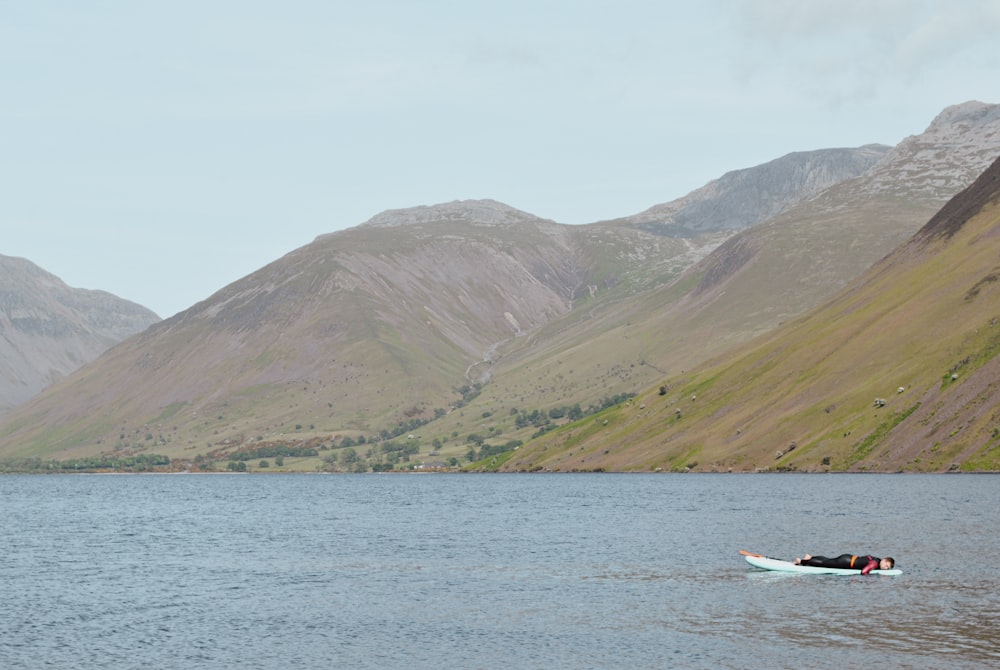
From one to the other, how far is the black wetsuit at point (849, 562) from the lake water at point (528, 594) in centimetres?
109

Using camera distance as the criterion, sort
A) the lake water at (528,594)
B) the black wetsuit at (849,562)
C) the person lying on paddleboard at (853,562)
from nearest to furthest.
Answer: the lake water at (528,594), the person lying on paddleboard at (853,562), the black wetsuit at (849,562)

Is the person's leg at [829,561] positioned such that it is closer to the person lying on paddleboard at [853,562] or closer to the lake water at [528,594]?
the person lying on paddleboard at [853,562]

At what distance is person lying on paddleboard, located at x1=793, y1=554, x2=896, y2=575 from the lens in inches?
3649

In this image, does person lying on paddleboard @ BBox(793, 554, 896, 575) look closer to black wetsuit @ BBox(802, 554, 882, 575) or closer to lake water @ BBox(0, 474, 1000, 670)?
black wetsuit @ BBox(802, 554, 882, 575)

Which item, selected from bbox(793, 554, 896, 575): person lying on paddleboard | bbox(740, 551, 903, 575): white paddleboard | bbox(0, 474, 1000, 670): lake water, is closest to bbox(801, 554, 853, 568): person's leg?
bbox(793, 554, 896, 575): person lying on paddleboard

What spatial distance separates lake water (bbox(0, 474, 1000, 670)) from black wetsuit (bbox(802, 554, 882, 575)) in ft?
3.59

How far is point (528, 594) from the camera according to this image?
3597 inches

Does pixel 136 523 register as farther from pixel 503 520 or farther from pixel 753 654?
pixel 753 654

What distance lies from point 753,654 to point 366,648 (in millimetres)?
24966

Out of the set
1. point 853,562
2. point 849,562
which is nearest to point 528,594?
point 849,562

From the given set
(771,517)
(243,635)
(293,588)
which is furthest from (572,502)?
(243,635)

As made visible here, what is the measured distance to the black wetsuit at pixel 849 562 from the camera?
93062 millimetres

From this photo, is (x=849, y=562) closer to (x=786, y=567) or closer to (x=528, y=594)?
(x=786, y=567)

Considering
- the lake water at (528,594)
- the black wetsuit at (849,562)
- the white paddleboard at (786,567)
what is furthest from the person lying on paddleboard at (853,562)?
the lake water at (528,594)
